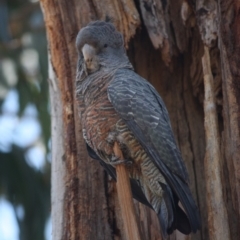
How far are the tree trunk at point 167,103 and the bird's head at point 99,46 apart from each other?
14.0 inches

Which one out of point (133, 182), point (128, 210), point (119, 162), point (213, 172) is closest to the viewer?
point (128, 210)

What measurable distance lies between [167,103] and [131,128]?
2.74 feet

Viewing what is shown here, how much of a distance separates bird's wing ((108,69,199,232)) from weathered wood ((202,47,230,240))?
9.2 inches

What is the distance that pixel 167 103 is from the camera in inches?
163

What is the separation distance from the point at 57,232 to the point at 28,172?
2316 mm

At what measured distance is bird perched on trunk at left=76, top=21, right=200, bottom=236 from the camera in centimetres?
329

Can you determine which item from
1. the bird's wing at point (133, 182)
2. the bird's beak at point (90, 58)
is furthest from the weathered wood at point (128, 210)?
the bird's beak at point (90, 58)

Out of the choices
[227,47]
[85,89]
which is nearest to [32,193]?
[85,89]

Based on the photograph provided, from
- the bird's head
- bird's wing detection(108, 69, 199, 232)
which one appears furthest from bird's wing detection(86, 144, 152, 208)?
the bird's head

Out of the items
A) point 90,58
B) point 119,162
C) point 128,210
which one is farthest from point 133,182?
point 90,58

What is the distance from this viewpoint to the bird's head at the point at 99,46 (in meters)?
3.56

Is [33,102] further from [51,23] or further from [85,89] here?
[85,89]

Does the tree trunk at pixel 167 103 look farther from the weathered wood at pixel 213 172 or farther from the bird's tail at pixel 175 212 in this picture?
the bird's tail at pixel 175 212

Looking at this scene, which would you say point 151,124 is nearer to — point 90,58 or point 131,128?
point 131,128
